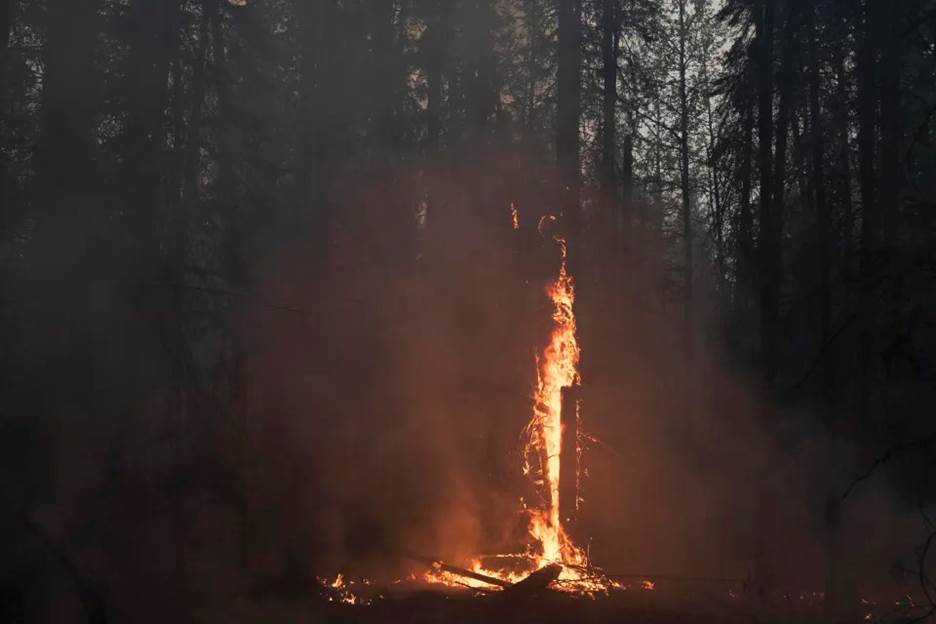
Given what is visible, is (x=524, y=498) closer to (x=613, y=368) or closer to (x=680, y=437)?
(x=680, y=437)

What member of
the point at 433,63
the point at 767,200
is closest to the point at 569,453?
the point at 767,200

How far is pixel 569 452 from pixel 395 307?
629 centimetres

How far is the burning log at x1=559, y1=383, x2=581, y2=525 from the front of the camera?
11719 mm

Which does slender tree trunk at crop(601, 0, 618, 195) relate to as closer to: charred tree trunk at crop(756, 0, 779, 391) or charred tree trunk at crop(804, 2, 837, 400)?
charred tree trunk at crop(804, 2, 837, 400)

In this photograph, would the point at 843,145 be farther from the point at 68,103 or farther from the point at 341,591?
the point at 68,103

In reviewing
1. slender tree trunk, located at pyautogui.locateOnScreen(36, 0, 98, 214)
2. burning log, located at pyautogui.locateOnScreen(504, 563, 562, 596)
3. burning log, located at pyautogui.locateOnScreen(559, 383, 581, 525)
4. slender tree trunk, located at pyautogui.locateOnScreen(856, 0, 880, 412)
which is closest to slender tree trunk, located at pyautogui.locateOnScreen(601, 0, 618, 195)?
slender tree trunk, located at pyautogui.locateOnScreen(856, 0, 880, 412)

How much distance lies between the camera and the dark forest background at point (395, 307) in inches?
392

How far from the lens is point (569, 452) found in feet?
38.7

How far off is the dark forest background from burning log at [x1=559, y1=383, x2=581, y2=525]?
1.40 meters

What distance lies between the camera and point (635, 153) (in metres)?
27.0

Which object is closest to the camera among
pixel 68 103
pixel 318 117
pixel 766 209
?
pixel 68 103

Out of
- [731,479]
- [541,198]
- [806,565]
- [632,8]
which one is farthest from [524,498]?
[632,8]

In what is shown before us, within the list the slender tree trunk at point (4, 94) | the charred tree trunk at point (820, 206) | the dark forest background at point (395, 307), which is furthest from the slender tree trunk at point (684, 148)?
the slender tree trunk at point (4, 94)

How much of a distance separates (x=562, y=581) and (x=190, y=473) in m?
4.85
